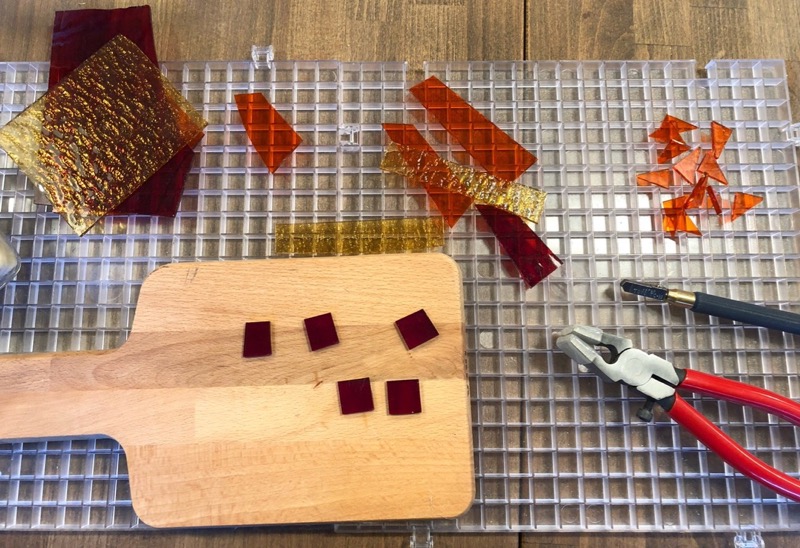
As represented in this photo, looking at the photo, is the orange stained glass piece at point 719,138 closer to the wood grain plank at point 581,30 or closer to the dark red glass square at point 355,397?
the wood grain plank at point 581,30

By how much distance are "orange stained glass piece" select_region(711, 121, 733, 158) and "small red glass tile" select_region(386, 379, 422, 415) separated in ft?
1.57

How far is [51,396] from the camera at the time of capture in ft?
1.75

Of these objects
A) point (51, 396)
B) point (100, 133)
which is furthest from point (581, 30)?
point (51, 396)

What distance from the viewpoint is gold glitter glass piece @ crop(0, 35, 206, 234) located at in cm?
65

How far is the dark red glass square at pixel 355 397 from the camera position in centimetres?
53

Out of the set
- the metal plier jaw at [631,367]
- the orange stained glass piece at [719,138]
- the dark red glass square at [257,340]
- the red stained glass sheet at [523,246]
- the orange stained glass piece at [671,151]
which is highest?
the orange stained glass piece at [719,138]

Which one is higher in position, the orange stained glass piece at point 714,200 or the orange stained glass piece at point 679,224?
the orange stained glass piece at point 714,200

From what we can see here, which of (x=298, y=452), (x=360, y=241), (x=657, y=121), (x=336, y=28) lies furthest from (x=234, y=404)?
(x=657, y=121)

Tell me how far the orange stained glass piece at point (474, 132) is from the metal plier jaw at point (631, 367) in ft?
0.73

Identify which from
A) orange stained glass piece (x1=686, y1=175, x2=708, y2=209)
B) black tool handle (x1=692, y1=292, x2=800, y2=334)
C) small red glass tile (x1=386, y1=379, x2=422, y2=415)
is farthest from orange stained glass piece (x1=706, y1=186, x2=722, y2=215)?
small red glass tile (x1=386, y1=379, x2=422, y2=415)

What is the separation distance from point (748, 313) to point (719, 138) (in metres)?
0.23

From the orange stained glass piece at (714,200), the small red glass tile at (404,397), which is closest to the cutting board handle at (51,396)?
the small red glass tile at (404,397)

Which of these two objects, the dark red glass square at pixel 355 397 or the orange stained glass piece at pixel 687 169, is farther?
the orange stained glass piece at pixel 687 169

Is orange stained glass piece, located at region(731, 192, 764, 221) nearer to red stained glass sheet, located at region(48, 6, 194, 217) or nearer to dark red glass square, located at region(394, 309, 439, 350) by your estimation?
dark red glass square, located at region(394, 309, 439, 350)
